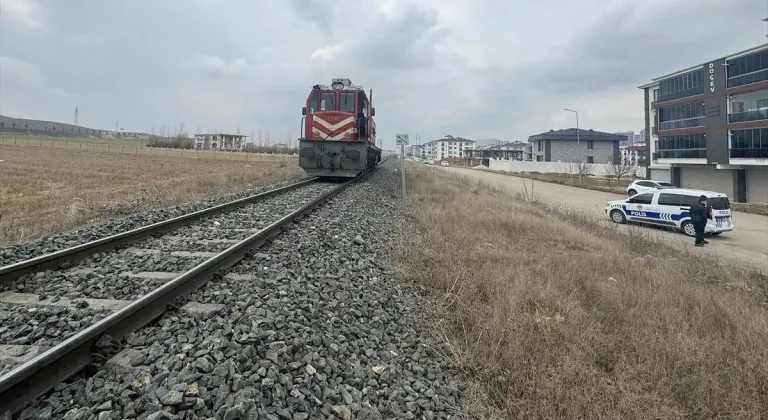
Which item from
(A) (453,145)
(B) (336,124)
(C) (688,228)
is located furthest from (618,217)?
(A) (453,145)

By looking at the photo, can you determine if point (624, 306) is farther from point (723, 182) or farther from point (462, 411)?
point (723, 182)

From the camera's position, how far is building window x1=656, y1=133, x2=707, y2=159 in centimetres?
4013

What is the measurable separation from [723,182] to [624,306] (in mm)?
45911

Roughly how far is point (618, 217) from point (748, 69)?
2811cm

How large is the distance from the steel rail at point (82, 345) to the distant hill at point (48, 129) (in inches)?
6564

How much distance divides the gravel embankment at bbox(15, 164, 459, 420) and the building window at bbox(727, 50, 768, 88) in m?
45.7

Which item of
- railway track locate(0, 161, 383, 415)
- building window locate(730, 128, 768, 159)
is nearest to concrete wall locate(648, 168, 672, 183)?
building window locate(730, 128, 768, 159)

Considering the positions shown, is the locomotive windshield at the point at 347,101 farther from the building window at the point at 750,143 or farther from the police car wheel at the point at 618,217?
the building window at the point at 750,143

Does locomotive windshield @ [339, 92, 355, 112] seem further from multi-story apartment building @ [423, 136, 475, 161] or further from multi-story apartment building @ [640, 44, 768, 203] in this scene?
multi-story apartment building @ [423, 136, 475, 161]

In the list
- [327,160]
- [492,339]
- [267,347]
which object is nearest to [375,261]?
[492,339]

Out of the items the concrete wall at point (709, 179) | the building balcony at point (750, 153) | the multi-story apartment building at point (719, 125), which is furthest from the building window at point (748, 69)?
the concrete wall at point (709, 179)

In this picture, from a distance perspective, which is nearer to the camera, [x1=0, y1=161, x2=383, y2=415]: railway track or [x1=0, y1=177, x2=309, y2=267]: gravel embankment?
[x1=0, y1=161, x2=383, y2=415]: railway track

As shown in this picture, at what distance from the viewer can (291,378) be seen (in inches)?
104

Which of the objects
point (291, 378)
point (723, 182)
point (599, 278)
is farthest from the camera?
point (723, 182)
